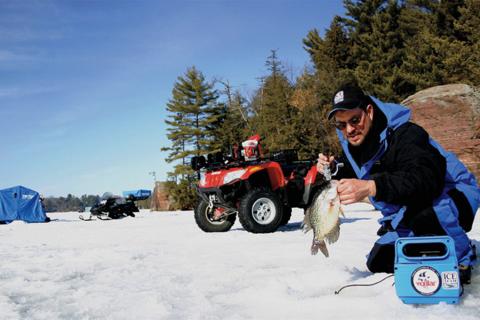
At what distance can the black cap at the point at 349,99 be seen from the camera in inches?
92.5

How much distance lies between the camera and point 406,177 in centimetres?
197

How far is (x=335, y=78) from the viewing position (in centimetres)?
3059

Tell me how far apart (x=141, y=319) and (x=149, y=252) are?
2.60 meters

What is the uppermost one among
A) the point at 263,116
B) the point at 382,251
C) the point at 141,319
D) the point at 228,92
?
the point at 228,92

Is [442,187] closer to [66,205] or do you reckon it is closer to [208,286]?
[208,286]

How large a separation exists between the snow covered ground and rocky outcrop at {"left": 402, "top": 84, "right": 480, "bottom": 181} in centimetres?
1059

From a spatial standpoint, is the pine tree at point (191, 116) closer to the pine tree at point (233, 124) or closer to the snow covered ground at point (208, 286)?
the pine tree at point (233, 124)

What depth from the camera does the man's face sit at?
240cm

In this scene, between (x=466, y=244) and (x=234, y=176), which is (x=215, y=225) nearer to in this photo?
(x=234, y=176)

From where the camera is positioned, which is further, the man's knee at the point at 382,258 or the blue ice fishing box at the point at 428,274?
the man's knee at the point at 382,258

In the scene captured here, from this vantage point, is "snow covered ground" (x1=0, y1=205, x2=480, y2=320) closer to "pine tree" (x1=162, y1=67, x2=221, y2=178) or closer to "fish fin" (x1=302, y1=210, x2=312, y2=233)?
"fish fin" (x1=302, y1=210, x2=312, y2=233)

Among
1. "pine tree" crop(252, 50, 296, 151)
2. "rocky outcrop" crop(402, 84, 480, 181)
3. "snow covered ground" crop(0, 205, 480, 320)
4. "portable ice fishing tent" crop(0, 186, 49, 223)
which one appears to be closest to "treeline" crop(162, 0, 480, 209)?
"pine tree" crop(252, 50, 296, 151)

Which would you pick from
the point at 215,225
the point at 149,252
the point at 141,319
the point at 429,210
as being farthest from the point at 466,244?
the point at 215,225

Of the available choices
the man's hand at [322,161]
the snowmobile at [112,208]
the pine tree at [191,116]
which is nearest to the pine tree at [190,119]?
the pine tree at [191,116]
